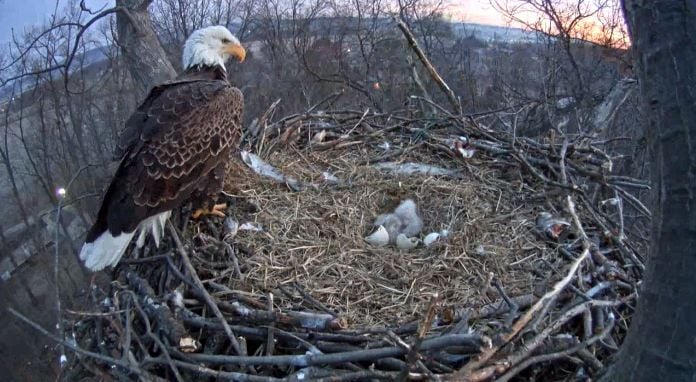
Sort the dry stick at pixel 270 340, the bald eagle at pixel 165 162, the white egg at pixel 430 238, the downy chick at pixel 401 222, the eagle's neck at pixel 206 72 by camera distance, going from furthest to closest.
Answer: the eagle's neck at pixel 206 72 < the downy chick at pixel 401 222 < the white egg at pixel 430 238 < the bald eagle at pixel 165 162 < the dry stick at pixel 270 340

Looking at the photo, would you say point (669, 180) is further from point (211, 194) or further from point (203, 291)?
point (211, 194)

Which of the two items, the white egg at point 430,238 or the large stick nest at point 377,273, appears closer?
the large stick nest at point 377,273

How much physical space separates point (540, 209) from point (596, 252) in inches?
25.0

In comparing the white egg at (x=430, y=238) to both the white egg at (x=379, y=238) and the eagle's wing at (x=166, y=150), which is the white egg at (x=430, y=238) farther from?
the eagle's wing at (x=166, y=150)

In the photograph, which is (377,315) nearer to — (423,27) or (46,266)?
(423,27)

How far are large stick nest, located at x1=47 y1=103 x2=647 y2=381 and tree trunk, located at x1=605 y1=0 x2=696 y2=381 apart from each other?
0.52m

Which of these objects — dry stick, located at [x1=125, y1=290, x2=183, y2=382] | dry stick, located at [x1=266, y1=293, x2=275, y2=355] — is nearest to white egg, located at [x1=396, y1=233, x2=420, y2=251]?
dry stick, located at [x1=266, y1=293, x2=275, y2=355]

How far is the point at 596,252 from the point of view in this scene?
2.82m

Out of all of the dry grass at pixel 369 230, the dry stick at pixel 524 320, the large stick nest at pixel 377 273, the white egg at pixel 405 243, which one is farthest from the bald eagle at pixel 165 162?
the dry stick at pixel 524 320

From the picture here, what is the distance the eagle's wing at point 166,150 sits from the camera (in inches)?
115

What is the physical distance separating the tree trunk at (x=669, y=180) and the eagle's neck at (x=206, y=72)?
309cm

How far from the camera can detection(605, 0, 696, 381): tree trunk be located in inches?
43.3

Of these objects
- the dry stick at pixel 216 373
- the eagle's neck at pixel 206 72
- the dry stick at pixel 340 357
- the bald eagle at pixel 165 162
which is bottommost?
the dry stick at pixel 216 373

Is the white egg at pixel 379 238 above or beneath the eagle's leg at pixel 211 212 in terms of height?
beneath
